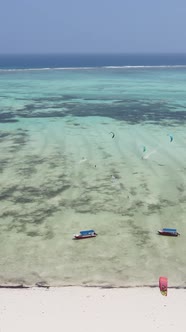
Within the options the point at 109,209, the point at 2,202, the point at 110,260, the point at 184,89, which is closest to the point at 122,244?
the point at 110,260

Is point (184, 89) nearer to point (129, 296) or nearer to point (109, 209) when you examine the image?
point (109, 209)

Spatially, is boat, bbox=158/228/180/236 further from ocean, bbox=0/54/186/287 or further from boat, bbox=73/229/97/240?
boat, bbox=73/229/97/240

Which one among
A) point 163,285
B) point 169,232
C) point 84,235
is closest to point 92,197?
point 84,235

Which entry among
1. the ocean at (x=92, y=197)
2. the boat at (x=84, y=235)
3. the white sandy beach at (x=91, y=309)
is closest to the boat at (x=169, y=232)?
the ocean at (x=92, y=197)

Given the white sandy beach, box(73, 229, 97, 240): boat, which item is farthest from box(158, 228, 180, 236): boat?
the white sandy beach

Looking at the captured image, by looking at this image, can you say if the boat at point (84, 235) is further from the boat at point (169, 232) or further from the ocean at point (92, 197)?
the boat at point (169, 232)

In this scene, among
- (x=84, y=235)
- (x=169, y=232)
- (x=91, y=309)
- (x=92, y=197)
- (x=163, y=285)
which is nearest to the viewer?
(x=91, y=309)

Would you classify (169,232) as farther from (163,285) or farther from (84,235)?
(84,235)
